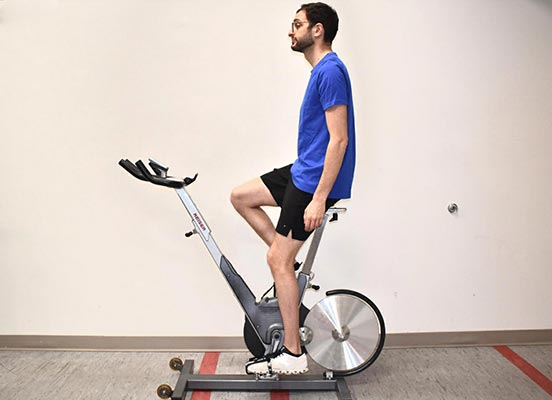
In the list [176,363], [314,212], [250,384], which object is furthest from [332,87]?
[176,363]

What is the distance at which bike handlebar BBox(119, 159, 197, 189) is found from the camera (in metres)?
2.16

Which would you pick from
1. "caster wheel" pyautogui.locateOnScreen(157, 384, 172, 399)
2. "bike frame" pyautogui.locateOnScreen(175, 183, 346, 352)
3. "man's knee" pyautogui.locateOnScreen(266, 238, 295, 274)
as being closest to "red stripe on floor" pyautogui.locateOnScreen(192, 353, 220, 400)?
"caster wheel" pyautogui.locateOnScreen(157, 384, 172, 399)

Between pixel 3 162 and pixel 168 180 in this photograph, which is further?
pixel 3 162

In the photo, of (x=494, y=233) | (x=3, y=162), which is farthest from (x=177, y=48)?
(x=494, y=233)

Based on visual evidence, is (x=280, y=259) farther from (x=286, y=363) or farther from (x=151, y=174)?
(x=151, y=174)

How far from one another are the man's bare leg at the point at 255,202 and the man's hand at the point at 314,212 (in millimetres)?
284

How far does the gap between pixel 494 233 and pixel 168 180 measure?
1.84m

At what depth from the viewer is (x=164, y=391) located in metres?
2.27

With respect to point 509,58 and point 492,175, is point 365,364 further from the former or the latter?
point 509,58

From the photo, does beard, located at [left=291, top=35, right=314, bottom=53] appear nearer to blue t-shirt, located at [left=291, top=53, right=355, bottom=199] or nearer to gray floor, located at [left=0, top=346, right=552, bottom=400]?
blue t-shirt, located at [left=291, top=53, right=355, bottom=199]

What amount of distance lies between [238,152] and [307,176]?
0.71 meters

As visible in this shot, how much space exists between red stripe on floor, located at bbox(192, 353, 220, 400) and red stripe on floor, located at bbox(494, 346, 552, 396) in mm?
1574

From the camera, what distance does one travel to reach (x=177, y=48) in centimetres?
269

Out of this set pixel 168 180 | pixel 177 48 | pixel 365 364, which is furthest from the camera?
pixel 177 48
